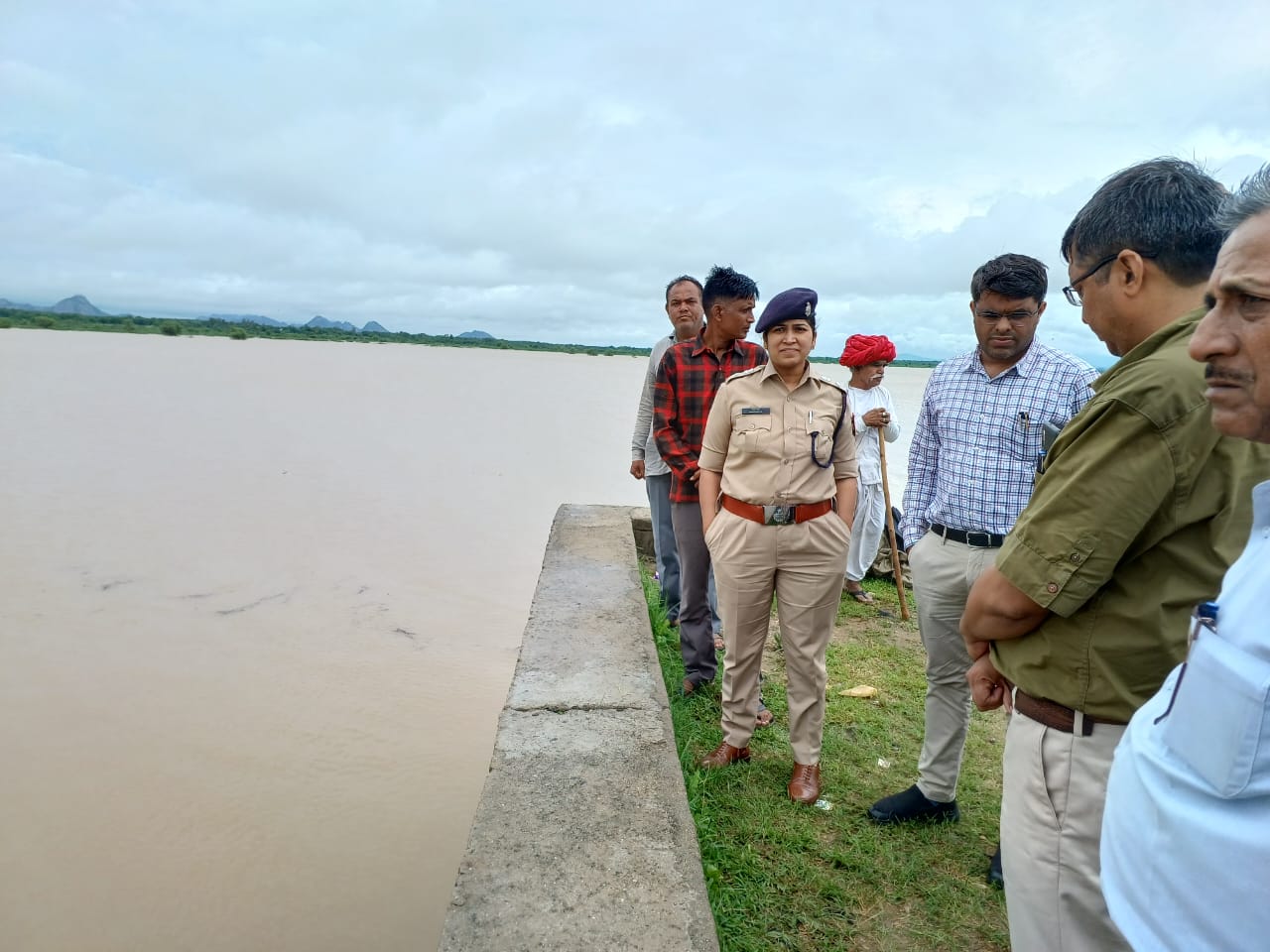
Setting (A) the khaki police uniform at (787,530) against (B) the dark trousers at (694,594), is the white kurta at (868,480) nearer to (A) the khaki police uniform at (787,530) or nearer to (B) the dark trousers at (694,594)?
(B) the dark trousers at (694,594)

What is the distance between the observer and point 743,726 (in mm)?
2883

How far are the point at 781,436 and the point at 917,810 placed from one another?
1378mm

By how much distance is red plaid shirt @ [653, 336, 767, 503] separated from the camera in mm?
3418

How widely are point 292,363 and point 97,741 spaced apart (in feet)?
96.6

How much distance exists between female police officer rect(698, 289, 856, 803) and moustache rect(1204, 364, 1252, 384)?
1666mm

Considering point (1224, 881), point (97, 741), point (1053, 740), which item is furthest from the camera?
point (97, 741)

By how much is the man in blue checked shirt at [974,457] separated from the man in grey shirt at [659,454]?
4.99ft

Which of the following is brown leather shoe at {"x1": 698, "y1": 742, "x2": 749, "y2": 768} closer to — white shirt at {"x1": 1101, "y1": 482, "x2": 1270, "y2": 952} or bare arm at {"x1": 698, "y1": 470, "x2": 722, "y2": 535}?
bare arm at {"x1": 698, "y1": 470, "x2": 722, "y2": 535}

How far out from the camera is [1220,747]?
79cm

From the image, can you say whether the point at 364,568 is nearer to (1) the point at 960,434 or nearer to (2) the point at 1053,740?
(1) the point at 960,434

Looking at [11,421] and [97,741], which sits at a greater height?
[11,421]

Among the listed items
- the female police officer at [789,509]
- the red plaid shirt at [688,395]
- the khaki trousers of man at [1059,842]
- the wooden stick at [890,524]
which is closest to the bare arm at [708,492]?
the female police officer at [789,509]

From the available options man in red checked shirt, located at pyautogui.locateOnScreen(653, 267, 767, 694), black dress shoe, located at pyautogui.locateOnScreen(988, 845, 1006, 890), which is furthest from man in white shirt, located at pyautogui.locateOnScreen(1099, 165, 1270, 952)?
man in red checked shirt, located at pyautogui.locateOnScreen(653, 267, 767, 694)

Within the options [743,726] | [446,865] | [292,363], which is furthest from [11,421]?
[292,363]
